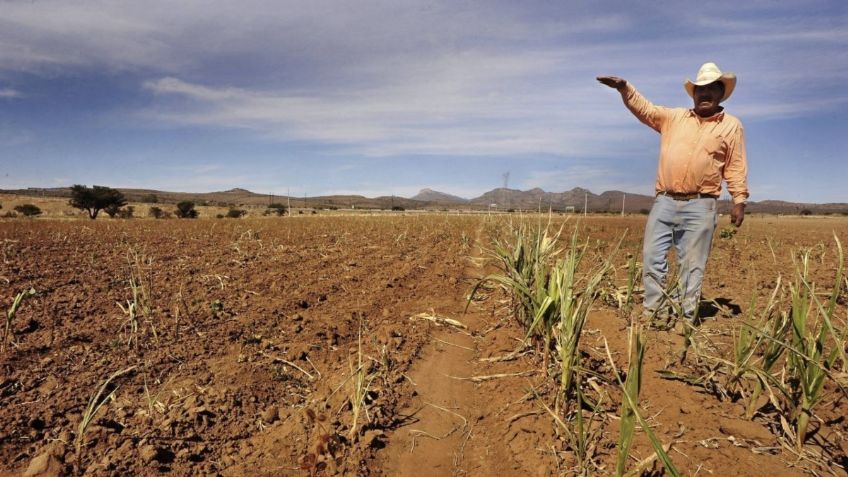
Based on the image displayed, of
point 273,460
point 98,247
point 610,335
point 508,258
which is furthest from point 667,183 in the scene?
point 98,247

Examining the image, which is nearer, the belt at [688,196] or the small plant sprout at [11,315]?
the small plant sprout at [11,315]

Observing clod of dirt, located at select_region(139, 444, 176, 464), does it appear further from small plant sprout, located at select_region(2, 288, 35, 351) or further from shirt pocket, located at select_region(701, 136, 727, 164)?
shirt pocket, located at select_region(701, 136, 727, 164)

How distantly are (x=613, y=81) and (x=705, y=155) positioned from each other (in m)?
1.03

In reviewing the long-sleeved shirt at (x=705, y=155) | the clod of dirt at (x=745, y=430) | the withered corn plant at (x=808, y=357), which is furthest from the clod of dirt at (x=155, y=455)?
the long-sleeved shirt at (x=705, y=155)

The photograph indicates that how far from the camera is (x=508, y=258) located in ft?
11.0

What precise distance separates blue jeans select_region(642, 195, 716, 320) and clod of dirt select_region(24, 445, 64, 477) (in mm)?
3876

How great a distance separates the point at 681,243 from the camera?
384 centimetres

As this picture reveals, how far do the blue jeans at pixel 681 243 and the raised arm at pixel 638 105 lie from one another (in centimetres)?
73

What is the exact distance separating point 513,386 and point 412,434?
0.75 m

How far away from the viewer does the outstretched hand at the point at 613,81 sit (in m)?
3.86

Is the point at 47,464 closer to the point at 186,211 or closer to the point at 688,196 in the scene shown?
the point at 688,196

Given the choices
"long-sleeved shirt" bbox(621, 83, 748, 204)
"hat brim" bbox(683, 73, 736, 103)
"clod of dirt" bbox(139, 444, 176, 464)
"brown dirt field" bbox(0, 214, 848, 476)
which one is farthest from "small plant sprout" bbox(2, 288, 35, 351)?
"hat brim" bbox(683, 73, 736, 103)

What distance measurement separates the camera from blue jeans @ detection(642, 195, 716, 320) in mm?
3646

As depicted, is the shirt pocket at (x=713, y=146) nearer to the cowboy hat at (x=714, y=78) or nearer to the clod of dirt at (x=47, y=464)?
the cowboy hat at (x=714, y=78)
